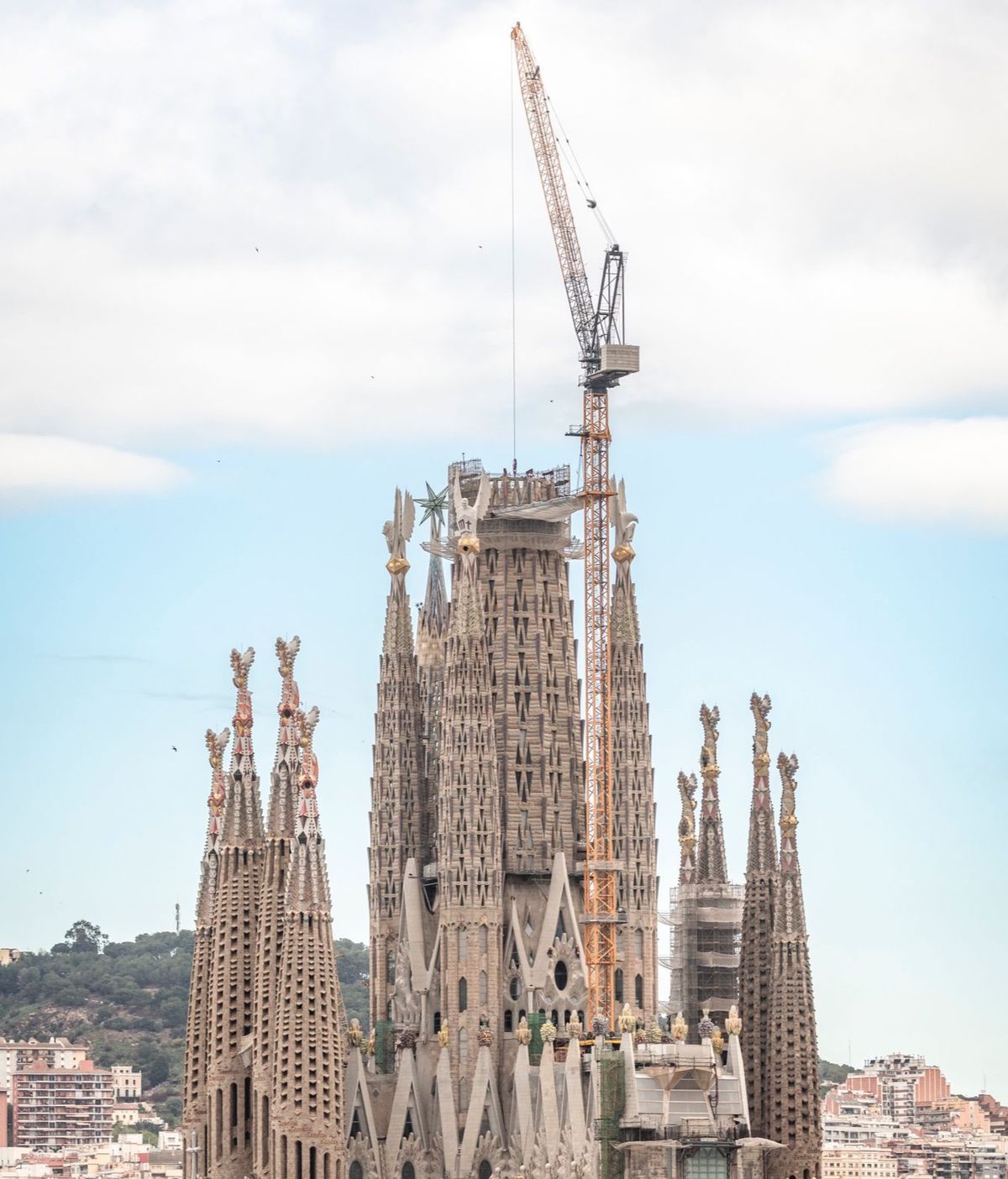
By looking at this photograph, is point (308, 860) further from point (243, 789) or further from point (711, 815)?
point (711, 815)

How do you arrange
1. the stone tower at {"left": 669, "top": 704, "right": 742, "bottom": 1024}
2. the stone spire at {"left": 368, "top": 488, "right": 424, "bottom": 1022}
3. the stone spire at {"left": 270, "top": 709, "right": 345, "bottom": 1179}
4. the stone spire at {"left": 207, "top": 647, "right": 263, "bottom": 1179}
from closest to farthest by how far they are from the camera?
the stone spire at {"left": 270, "top": 709, "right": 345, "bottom": 1179}
the stone spire at {"left": 207, "top": 647, "right": 263, "bottom": 1179}
the stone spire at {"left": 368, "top": 488, "right": 424, "bottom": 1022}
the stone tower at {"left": 669, "top": 704, "right": 742, "bottom": 1024}

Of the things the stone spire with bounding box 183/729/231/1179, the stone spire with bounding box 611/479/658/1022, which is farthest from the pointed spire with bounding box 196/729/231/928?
the stone spire with bounding box 611/479/658/1022

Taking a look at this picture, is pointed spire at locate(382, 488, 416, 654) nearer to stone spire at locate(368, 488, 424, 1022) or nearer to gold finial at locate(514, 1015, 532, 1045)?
stone spire at locate(368, 488, 424, 1022)

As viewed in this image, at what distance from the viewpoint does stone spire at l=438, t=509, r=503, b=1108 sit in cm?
11638

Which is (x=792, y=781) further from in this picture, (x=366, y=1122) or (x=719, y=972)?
(x=366, y=1122)

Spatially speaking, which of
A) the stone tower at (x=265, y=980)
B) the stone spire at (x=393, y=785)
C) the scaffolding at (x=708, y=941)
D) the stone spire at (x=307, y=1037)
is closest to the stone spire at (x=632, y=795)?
the scaffolding at (x=708, y=941)

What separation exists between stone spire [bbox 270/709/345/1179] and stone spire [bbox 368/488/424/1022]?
13.8 meters

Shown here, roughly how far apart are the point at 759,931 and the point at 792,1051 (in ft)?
18.8

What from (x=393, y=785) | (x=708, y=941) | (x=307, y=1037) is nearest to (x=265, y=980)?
(x=307, y=1037)

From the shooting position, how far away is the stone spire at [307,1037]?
104938 millimetres

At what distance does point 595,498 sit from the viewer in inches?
4872

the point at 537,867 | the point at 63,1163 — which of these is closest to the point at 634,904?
the point at 537,867

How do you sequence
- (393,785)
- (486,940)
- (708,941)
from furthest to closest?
(708,941)
(393,785)
(486,940)

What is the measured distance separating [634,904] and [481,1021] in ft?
27.0
